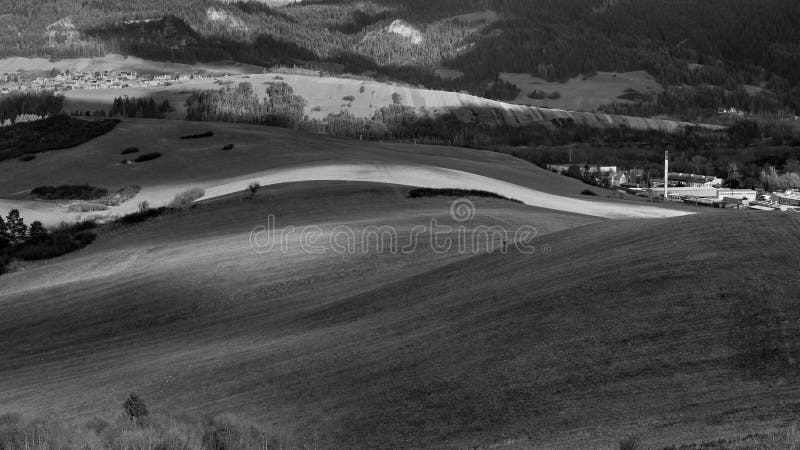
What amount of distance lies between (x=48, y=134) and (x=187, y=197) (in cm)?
6772

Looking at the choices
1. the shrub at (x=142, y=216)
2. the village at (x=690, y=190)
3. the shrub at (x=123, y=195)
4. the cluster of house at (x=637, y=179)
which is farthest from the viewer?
the cluster of house at (x=637, y=179)

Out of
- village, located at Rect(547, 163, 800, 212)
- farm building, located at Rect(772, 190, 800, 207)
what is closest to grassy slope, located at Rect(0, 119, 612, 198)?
village, located at Rect(547, 163, 800, 212)

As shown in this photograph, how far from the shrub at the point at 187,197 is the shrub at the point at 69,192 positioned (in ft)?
36.3

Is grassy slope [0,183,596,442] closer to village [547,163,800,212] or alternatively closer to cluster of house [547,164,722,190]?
village [547,163,800,212]

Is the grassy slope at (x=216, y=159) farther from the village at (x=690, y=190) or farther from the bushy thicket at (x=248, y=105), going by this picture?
the bushy thicket at (x=248, y=105)

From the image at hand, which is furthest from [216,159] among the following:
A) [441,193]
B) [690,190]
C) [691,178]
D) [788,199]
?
[691,178]

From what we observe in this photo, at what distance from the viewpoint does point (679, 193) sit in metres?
108

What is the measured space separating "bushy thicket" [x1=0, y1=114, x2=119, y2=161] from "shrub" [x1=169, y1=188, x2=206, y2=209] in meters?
45.6

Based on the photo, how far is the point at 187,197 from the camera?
62.3 m

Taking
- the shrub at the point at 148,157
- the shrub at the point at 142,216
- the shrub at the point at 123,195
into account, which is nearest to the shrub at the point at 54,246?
the shrub at the point at 142,216

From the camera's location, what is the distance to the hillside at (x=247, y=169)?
64375 millimetres

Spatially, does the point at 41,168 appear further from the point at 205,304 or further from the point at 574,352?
the point at 574,352

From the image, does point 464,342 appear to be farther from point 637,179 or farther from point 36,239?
point 637,179

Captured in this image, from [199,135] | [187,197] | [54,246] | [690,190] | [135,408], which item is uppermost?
[135,408]
